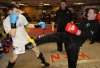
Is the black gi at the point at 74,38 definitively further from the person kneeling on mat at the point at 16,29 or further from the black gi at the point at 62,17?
the black gi at the point at 62,17

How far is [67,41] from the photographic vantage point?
2426mm

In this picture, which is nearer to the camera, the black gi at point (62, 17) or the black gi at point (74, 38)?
the black gi at point (74, 38)

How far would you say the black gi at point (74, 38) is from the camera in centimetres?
226

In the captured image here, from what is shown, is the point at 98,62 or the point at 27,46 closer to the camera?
the point at 27,46

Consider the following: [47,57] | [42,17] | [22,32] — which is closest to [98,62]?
Result: [47,57]

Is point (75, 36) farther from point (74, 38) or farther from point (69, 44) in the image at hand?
→ point (69, 44)

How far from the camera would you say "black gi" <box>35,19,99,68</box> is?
2.26 metres

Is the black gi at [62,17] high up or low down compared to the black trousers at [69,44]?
up

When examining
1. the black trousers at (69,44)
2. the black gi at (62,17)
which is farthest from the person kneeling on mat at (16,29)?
the black gi at (62,17)

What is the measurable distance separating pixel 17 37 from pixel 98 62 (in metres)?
2.14

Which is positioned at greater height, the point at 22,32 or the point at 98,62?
the point at 22,32

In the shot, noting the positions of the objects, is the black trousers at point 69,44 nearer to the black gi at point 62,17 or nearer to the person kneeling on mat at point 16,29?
the person kneeling on mat at point 16,29

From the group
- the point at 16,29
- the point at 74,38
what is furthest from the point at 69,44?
the point at 16,29

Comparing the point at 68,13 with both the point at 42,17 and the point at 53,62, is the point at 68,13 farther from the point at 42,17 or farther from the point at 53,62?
the point at 42,17
